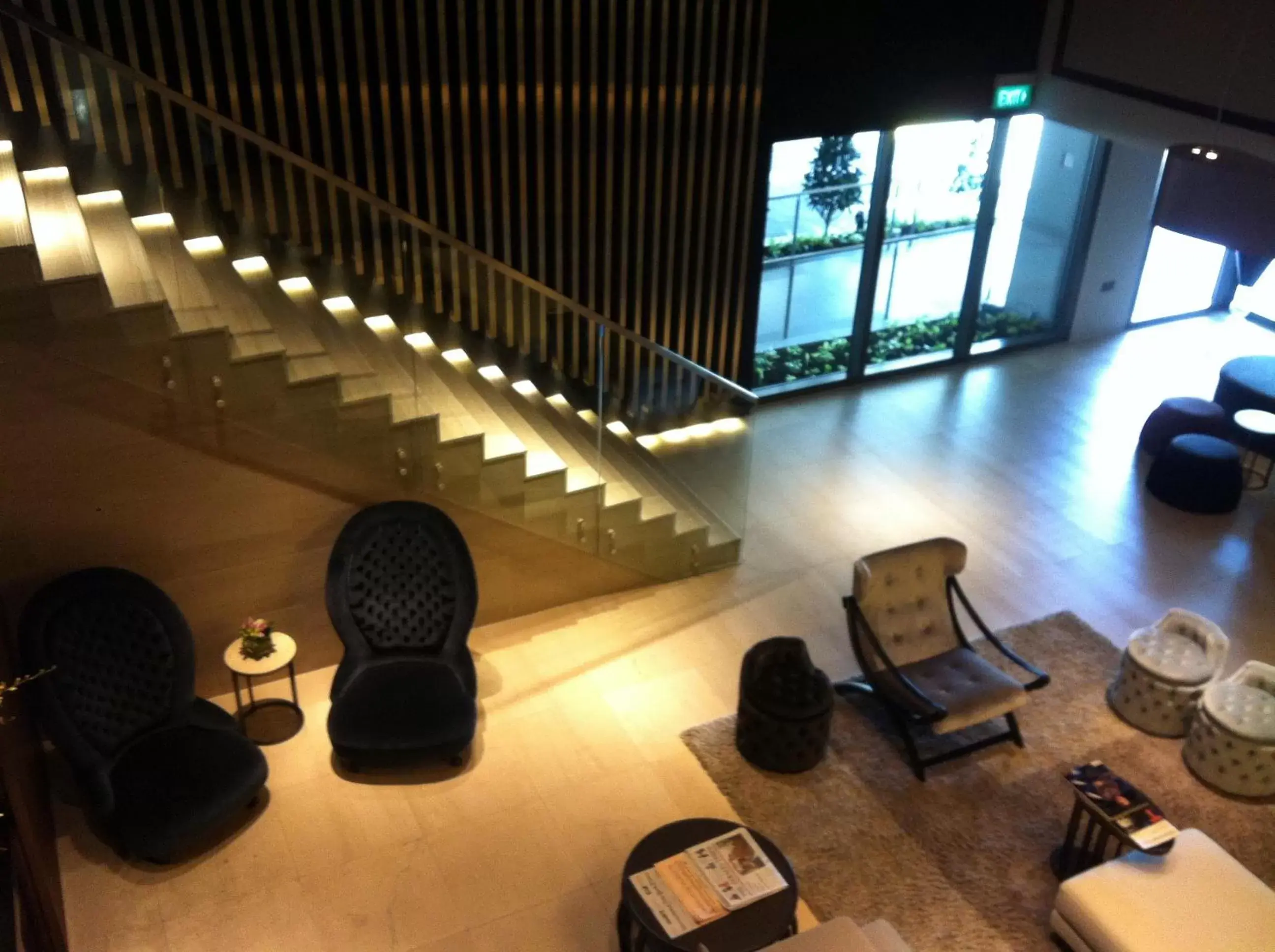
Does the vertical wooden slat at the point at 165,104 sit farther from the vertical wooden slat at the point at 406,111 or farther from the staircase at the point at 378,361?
the vertical wooden slat at the point at 406,111

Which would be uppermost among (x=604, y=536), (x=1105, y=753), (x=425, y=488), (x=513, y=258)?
(x=513, y=258)

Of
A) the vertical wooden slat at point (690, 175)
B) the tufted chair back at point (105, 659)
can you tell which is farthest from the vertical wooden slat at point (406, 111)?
the tufted chair back at point (105, 659)

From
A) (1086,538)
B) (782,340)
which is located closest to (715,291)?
(782,340)

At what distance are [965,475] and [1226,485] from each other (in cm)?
182

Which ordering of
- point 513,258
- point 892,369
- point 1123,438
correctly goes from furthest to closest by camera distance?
point 892,369
point 1123,438
point 513,258

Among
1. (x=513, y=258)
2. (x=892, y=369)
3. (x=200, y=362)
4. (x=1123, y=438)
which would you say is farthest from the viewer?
(x=892, y=369)

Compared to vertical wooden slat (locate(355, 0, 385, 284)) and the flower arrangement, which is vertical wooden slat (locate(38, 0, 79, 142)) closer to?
vertical wooden slat (locate(355, 0, 385, 284))

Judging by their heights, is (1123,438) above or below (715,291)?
below

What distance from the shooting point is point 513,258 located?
824 cm

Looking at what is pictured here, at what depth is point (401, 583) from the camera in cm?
654

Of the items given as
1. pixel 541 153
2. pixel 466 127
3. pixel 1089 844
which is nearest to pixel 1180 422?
pixel 1089 844

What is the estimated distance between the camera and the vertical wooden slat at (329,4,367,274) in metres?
6.17

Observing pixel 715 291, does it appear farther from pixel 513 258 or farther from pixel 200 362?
pixel 200 362

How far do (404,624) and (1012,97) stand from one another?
639 cm
